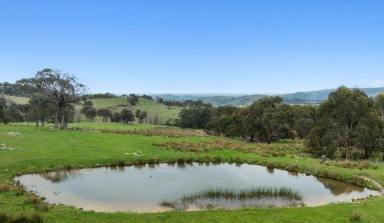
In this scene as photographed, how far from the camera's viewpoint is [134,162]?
4016 cm

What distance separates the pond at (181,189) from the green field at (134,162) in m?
2.00

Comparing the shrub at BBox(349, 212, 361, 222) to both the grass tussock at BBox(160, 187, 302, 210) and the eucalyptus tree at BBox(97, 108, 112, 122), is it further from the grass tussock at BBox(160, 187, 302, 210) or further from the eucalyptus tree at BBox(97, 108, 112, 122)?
the eucalyptus tree at BBox(97, 108, 112, 122)

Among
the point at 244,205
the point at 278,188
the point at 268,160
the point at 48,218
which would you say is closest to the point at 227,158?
the point at 268,160

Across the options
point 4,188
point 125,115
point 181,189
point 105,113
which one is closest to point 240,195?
point 181,189

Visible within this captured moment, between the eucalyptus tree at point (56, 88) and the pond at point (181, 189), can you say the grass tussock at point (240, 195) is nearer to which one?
the pond at point (181, 189)

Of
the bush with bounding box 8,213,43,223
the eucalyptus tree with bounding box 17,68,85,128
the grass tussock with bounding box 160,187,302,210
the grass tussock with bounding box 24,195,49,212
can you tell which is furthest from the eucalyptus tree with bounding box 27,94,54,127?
the bush with bounding box 8,213,43,223

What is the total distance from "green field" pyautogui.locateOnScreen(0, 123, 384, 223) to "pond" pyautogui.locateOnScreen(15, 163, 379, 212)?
78.9 inches

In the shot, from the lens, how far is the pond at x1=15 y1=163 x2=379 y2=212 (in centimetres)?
2573

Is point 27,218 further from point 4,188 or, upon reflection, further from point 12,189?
point 4,188

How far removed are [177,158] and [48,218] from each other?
920 inches

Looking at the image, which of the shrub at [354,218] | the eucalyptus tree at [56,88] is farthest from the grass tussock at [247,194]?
the eucalyptus tree at [56,88]

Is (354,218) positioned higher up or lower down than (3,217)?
lower down

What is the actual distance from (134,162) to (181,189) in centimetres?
1149

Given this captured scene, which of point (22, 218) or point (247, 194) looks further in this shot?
point (247, 194)
